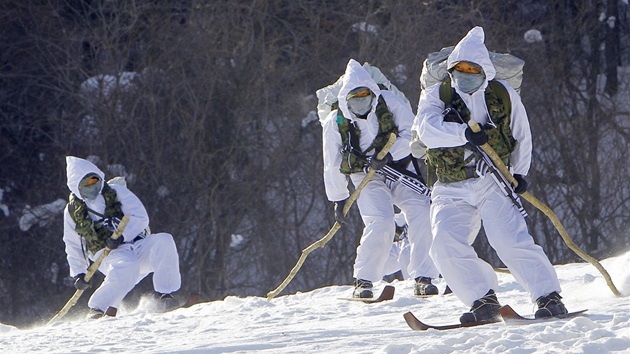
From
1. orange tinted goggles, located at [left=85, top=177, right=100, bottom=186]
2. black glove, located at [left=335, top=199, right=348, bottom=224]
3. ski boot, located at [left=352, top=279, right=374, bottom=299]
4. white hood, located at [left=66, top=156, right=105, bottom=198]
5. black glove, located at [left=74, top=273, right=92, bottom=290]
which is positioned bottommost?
ski boot, located at [left=352, top=279, right=374, bottom=299]

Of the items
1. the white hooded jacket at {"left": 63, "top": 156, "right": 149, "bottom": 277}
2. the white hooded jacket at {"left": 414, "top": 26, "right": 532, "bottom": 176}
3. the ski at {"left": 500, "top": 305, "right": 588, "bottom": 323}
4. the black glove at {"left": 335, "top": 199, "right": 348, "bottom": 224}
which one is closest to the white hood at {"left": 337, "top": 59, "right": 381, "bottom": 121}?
the black glove at {"left": 335, "top": 199, "right": 348, "bottom": 224}

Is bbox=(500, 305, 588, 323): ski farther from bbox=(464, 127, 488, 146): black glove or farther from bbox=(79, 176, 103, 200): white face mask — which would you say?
bbox=(79, 176, 103, 200): white face mask

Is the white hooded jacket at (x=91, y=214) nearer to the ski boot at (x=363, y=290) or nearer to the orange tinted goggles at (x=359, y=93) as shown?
the ski boot at (x=363, y=290)

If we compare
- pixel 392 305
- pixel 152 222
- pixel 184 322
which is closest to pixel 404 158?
pixel 392 305

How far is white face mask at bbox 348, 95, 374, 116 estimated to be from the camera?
902cm

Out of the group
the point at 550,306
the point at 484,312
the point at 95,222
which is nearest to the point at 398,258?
the point at 95,222

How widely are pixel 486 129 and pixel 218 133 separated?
12.4m

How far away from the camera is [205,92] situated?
18.9 m

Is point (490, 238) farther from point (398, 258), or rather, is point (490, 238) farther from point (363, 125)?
point (398, 258)

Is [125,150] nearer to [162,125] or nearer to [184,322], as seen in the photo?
[162,125]

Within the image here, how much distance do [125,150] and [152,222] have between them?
1.24 meters

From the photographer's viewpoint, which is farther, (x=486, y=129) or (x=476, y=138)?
(x=486, y=129)

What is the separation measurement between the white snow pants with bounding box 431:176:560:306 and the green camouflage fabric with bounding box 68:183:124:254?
479 centimetres

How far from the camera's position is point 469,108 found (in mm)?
6754
